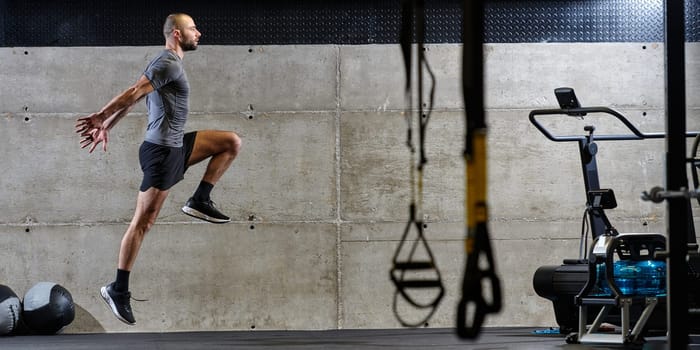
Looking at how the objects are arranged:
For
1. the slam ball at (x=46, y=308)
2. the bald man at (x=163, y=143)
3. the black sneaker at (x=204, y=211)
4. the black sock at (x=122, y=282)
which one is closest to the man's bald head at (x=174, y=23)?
the bald man at (x=163, y=143)

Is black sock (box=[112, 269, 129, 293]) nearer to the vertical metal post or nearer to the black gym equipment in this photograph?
the black gym equipment

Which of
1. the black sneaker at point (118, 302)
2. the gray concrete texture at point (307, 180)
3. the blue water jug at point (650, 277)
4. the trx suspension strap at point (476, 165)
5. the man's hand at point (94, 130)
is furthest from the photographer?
the gray concrete texture at point (307, 180)

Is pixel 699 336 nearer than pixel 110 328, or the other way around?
pixel 699 336

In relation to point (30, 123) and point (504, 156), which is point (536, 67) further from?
point (30, 123)

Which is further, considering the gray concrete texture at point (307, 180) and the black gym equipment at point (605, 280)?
the gray concrete texture at point (307, 180)

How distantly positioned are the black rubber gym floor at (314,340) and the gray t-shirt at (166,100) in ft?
4.48

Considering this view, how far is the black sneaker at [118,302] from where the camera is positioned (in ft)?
24.2

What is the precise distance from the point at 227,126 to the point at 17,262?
189 cm

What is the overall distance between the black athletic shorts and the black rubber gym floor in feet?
3.57

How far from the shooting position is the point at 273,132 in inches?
318

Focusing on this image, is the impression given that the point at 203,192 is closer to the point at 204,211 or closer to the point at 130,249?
the point at 204,211

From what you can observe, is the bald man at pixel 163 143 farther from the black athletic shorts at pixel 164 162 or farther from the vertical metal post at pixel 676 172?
the vertical metal post at pixel 676 172

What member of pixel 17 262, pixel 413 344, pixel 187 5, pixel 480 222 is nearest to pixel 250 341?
pixel 413 344

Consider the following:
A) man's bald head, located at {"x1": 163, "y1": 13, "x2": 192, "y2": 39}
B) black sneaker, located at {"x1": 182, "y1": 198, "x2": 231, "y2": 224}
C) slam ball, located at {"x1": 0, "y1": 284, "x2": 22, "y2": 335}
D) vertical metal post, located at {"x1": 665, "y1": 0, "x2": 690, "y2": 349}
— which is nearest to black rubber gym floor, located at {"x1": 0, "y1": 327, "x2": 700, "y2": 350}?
slam ball, located at {"x1": 0, "y1": 284, "x2": 22, "y2": 335}
